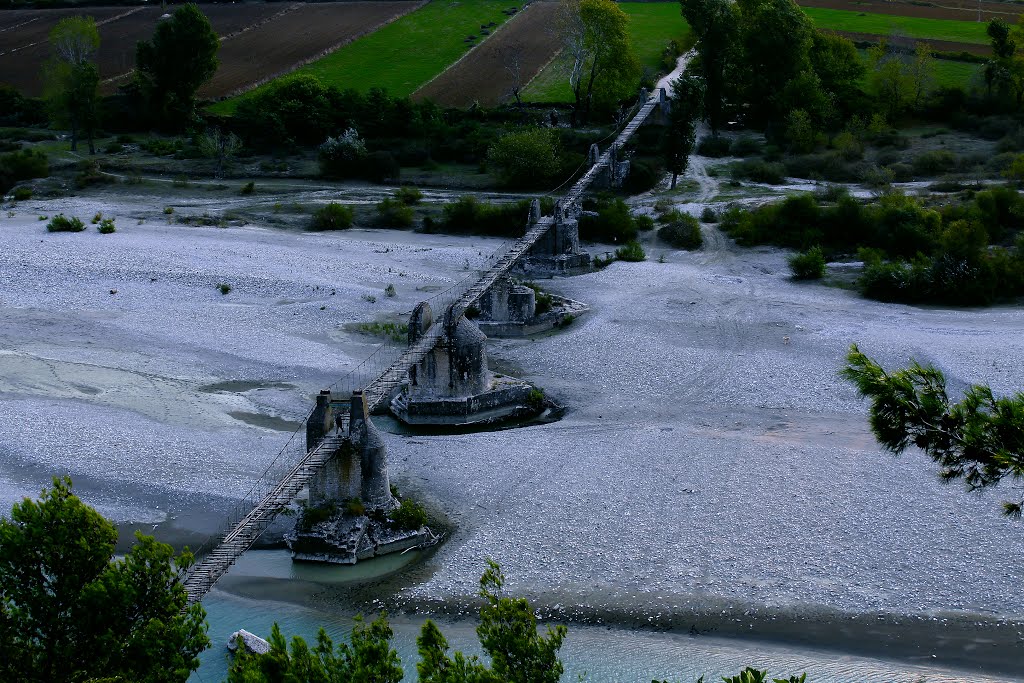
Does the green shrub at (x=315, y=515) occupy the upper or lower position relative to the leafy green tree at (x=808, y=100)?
lower

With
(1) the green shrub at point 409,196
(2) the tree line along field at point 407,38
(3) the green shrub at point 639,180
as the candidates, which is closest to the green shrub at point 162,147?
(2) the tree line along field at point 407,38

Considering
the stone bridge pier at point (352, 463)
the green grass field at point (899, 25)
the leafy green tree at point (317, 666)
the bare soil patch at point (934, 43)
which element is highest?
the green grass field at point (899, 25)

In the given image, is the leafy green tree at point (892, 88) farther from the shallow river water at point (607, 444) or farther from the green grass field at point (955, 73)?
the shallow river water at point (607, 444)

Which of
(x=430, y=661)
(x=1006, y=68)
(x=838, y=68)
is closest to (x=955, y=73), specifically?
(x=1006, y=68)

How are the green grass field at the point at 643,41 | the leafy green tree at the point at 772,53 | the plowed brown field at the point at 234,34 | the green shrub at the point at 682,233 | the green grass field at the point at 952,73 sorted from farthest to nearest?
the plowed brown field at the point at 234,34 → the green grass field at the point at 643,41 → the green grass field at the point at 952,73 → the leafy green tree at the point at 772,53 → the green shrub at the point at 682,233

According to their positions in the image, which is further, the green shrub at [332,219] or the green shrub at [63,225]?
the green shrub at [332,219]

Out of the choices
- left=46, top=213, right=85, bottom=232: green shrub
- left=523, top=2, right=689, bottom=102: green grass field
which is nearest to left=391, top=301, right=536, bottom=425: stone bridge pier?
left=46, top=213, right=85, bottom=232: green shrub

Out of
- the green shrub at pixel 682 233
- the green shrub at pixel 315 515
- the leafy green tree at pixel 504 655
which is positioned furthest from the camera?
the green shrub at pixel 682 233
